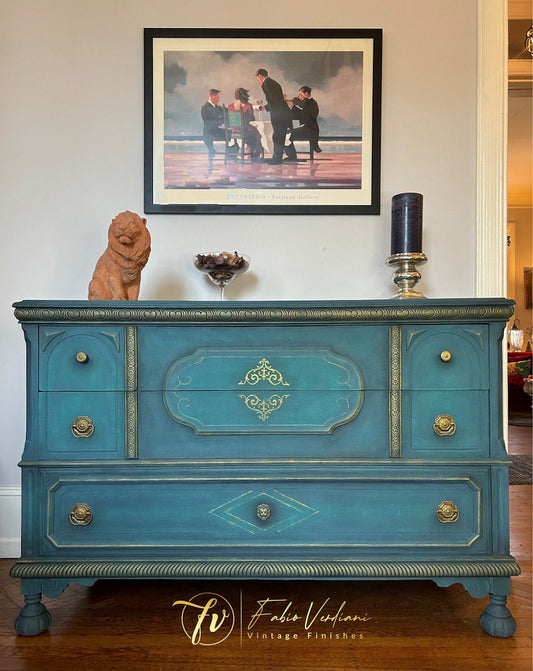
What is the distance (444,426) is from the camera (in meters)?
1.46

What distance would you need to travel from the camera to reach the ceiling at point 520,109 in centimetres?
318

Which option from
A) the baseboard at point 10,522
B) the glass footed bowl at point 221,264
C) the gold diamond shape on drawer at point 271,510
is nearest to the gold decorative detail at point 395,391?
the gold diamond shape on drawer at point 271,510

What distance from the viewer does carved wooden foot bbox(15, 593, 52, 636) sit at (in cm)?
147

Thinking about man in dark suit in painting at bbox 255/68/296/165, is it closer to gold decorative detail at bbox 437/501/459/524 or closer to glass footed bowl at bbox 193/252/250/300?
glass footed bowl at bbox 193/252/250/300

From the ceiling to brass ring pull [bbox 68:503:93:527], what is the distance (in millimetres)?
3480

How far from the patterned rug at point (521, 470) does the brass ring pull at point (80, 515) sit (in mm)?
2779

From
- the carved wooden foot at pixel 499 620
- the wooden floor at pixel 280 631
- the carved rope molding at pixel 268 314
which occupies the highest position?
the carved rope molding at pixel 268 314

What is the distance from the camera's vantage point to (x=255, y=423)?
1.46m

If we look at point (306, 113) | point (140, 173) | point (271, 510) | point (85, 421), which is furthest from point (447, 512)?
point (140, 173)

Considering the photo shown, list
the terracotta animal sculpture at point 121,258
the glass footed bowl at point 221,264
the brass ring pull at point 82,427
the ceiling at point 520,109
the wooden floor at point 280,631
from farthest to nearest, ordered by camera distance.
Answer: the ceiling at point 520,109 → the glass footed bowl at point 221,264 → the terracotta animal sculpture at point 121,258 → the brass ring pull at point 82,427 → the wooden floor at point 280,631

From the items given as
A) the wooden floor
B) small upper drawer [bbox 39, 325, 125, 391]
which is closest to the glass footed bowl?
small upper drawer [bbox 39, 325, 125, 391]

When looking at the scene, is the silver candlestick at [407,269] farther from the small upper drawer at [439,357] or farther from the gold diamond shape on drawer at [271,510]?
the gold diamond shape on drawer at [271,510]

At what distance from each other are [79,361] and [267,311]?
0.60 metres

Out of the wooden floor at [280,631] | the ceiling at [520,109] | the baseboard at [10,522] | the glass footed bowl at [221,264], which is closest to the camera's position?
the wooden floor at [280,631]
